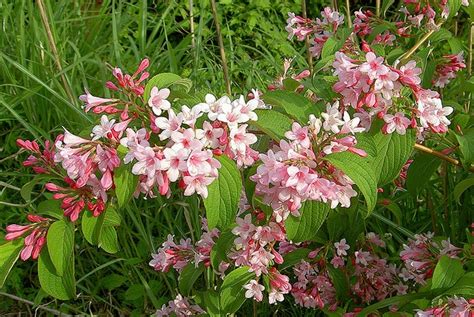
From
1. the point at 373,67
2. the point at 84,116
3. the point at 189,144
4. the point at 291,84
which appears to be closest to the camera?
the point at 189,144

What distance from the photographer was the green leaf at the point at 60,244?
1.28 metres

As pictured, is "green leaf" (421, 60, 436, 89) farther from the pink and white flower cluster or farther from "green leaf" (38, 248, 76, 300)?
"green leaf" (38, 248, 76, 300)

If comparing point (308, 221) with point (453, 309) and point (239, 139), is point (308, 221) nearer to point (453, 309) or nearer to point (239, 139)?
point (239, 139)

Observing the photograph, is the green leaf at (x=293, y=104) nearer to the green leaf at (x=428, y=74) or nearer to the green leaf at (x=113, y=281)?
the green leaf at (x=428, y=74)

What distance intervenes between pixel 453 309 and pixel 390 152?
1.01 ft

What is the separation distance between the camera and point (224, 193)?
1.20 m

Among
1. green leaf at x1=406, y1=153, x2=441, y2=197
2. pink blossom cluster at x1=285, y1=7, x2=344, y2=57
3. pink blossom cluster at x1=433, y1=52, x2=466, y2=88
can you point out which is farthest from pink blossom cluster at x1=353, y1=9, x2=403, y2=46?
green leaf at x1=406, y1=153, x2=441, y2=197

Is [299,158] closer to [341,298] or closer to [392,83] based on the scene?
[392,83]

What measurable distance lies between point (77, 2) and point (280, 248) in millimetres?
2253

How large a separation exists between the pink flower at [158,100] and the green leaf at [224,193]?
0.12 m

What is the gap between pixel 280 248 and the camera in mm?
1808

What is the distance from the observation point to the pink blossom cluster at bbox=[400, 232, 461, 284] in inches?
62.7

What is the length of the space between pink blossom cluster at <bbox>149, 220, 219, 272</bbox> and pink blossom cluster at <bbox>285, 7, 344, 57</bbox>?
0.59m

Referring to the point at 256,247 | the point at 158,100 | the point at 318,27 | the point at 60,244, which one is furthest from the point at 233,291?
the point at 318,27
